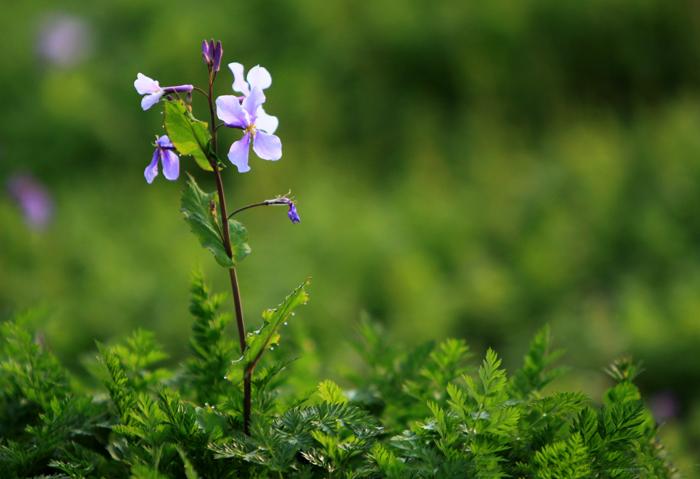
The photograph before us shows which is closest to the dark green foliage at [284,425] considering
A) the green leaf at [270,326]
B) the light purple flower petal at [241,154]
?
the green leaf at [270,326]

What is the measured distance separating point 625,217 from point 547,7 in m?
2.38

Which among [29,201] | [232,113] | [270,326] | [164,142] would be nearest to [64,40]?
[29,201]

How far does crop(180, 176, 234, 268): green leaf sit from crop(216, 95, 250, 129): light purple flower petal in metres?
0.13

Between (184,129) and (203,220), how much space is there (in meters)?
0.18

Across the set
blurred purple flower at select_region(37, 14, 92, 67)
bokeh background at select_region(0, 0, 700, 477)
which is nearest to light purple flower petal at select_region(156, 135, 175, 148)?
bokeh background at select_region(0, 0, 700, 477)

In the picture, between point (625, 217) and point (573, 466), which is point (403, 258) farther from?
point (573, 466)

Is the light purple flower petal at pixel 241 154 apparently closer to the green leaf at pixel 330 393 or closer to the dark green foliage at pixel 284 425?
the dark green foliage at pixel 284 425

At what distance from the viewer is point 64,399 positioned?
5.84ft

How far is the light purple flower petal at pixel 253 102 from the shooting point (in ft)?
5.26

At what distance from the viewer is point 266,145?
1.64m

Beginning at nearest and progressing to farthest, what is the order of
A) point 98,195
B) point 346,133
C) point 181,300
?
point 181,300 → point 98,195 → point 346,133

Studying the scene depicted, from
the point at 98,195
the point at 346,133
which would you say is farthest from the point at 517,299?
the point at 98,195

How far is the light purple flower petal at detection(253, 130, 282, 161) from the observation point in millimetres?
1631

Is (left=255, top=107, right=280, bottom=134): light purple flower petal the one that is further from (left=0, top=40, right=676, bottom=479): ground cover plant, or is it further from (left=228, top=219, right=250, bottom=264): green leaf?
(left=228, top=219, right=250, bottom=264): green leaf
